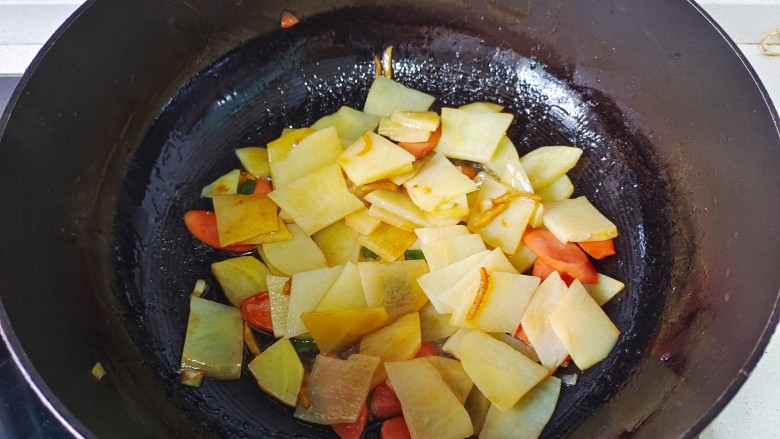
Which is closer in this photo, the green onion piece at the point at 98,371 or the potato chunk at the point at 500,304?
the green onion piece at the point at 98,371

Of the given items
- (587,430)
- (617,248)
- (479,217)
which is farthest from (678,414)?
(479,217)

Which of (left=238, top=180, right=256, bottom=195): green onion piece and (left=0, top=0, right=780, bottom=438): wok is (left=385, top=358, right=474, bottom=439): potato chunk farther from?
(left=238, top=180, right=256, bottom=195): green onion piece

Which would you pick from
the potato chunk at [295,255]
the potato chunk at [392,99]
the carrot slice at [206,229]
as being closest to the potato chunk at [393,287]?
the potato chunk at [295,255]

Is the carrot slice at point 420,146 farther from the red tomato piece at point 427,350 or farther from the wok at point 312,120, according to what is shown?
the red tomato piece at point 427,350

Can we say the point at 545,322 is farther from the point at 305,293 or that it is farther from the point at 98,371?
the point at 98,371

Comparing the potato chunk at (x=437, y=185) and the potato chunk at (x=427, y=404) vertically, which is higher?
the potato chunk at (x=437, y=185)

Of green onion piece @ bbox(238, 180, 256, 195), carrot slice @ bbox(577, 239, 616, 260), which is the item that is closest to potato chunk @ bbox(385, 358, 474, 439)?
carrot slice @ bbox(577, 239, 616, 260)

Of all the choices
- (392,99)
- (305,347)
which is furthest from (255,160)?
(305,347)
